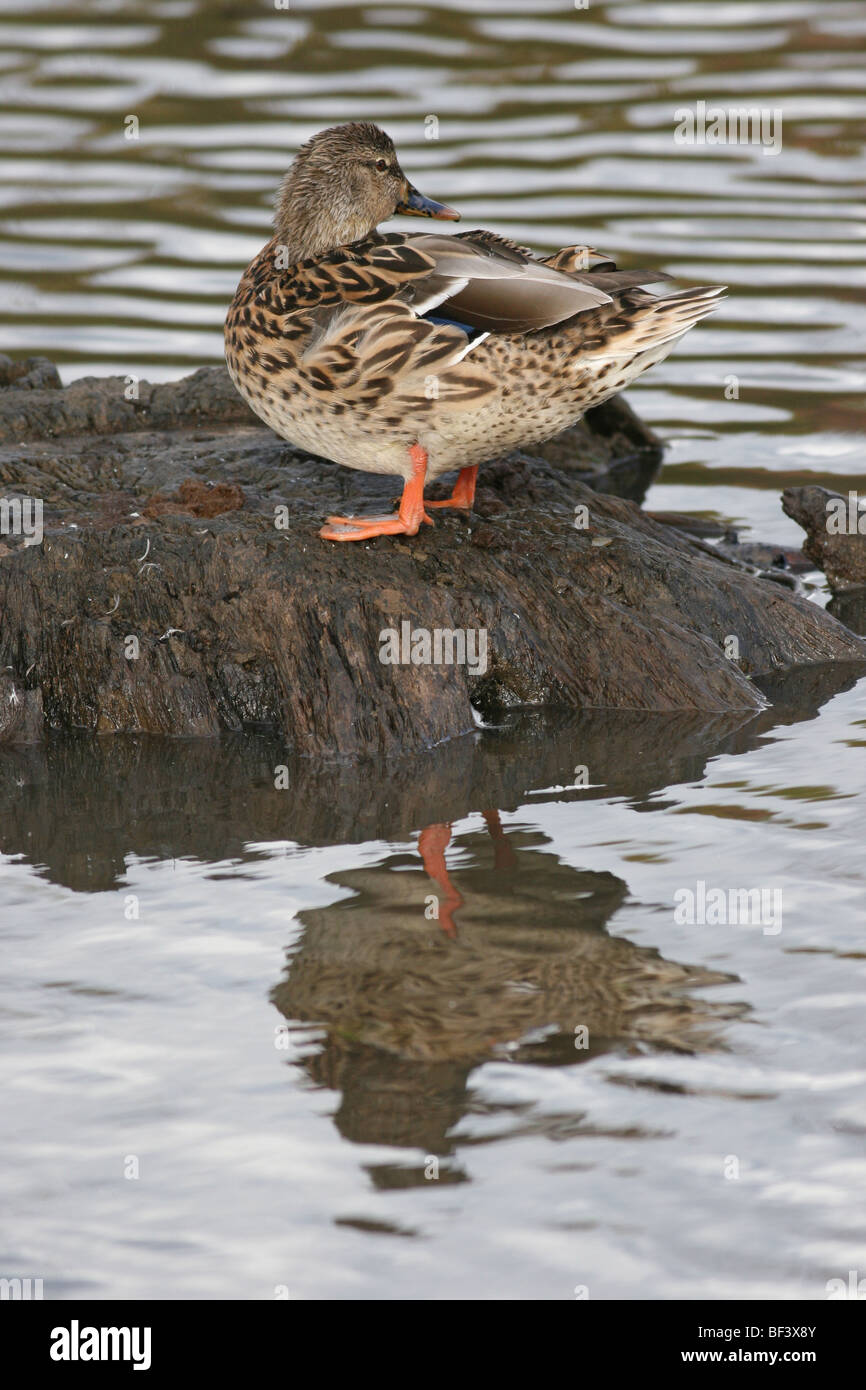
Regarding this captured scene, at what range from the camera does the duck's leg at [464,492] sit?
716 centimetres

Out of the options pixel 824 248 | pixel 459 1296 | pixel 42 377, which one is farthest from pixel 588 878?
pixel 824 248

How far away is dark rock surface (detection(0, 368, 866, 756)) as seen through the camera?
6719 mm

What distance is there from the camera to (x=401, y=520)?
6.80 m

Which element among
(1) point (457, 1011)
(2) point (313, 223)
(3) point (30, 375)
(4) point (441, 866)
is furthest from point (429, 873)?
(3) point (30, 375)

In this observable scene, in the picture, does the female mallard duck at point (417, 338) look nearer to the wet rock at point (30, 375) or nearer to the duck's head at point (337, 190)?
the duck's head at point (337, 190)

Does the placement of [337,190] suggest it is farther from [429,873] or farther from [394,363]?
[429,873]

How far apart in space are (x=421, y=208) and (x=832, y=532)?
249 centimetres

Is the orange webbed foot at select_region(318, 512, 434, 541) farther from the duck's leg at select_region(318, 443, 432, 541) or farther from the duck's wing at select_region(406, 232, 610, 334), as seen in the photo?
the duck's wing at select_region(406, 232, 610, 334)

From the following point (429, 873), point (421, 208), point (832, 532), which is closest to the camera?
point (429, 873)

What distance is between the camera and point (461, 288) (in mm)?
6469

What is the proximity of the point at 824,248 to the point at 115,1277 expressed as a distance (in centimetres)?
1139

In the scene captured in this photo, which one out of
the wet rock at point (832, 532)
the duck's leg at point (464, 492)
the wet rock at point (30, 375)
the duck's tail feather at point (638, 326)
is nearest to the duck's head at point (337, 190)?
the duck's leg at point (464, 492)

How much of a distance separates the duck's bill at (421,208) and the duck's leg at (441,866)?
9.23ft
